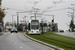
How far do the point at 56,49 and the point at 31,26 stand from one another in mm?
39858

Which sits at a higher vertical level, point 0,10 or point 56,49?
point 0,10

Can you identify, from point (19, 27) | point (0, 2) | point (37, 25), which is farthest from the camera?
point (19, 27)

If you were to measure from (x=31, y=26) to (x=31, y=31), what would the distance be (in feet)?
3.94

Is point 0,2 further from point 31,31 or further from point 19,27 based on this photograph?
point 19,27

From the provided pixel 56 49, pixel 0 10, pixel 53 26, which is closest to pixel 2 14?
pixel 0 10

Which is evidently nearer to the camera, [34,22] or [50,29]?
[34,22]

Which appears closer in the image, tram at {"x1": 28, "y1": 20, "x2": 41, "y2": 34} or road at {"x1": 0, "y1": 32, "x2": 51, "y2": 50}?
road at {"x1": 0, "y1": 32, "x2": 51, "y2": 50}

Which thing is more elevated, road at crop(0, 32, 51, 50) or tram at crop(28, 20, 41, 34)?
tram at crop(28, 20, 41, 34)

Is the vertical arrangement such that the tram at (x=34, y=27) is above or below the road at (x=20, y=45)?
above

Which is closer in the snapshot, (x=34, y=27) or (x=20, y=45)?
(x=20, y=45)

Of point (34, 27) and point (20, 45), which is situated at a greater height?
point (34, 27)

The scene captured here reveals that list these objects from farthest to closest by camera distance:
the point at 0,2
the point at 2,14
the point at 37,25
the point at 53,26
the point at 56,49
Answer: the point at 53,26 < the point at 2,14 < the point at 0,2 < the point at 37,25 < the point at 56,49

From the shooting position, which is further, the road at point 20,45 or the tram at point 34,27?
the tram at point 34,27

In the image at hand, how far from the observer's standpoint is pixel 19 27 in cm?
13000
